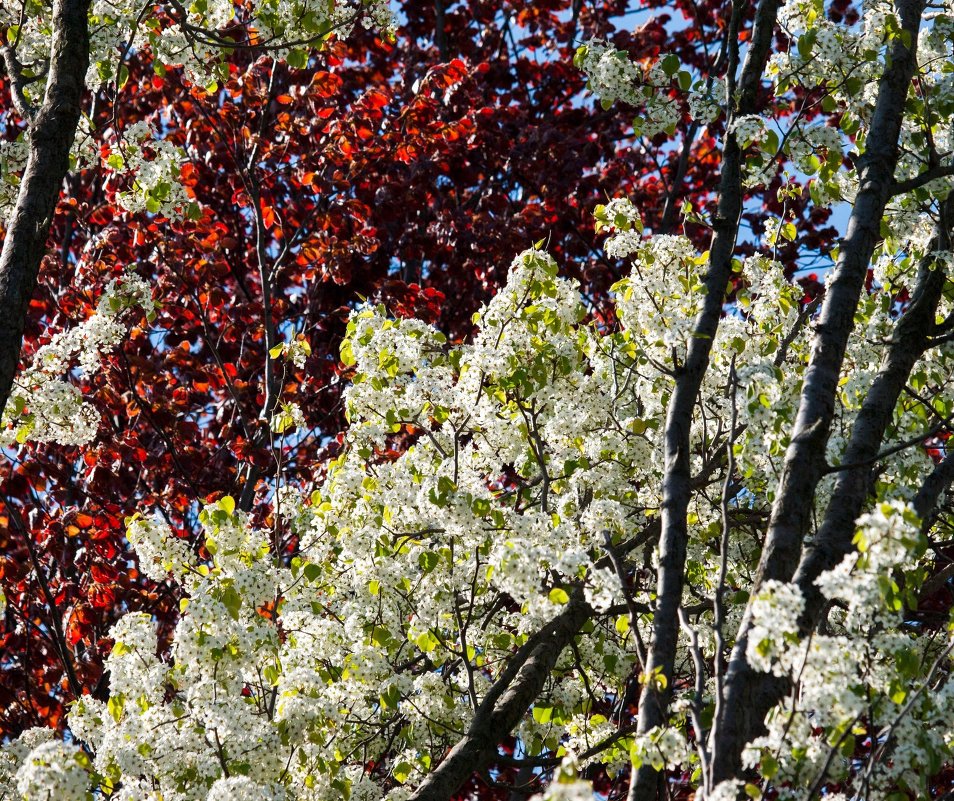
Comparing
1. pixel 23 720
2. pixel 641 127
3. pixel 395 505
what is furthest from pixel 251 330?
pixel 641 127

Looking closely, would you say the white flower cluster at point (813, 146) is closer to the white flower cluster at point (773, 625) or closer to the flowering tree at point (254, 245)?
the white flower cluster at point (773, 625)

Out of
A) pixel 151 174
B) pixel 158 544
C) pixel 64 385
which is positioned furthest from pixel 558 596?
pixel 151 174

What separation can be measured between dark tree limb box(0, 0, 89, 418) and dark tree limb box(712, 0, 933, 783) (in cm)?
287

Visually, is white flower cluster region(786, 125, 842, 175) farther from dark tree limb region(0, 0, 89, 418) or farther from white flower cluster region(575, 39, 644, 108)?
dark tree limb region(0, 0, 89, 418)

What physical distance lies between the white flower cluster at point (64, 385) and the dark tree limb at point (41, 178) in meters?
1.62

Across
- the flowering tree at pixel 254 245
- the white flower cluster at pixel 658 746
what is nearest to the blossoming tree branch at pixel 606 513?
the white flower cluster at pixel 658 746

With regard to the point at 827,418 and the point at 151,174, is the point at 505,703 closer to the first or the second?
the point at 827,418

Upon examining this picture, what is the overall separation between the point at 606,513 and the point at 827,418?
1.08m

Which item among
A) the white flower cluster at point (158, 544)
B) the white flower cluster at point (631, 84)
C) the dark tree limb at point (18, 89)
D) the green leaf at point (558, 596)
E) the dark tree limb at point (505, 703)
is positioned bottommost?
the dark tree limb at point (505, 703)

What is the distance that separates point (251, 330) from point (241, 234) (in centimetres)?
178

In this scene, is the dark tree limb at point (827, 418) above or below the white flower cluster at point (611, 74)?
below

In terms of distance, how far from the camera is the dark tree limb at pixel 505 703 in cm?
473

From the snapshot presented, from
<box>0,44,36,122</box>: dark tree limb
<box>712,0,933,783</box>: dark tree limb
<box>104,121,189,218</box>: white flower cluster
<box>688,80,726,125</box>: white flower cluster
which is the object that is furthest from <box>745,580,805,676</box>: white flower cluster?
<box>104,121,189,218</box>: white flower cluster

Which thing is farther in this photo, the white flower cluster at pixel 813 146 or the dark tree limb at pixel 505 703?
the white flower cluster at pixel 813 146
